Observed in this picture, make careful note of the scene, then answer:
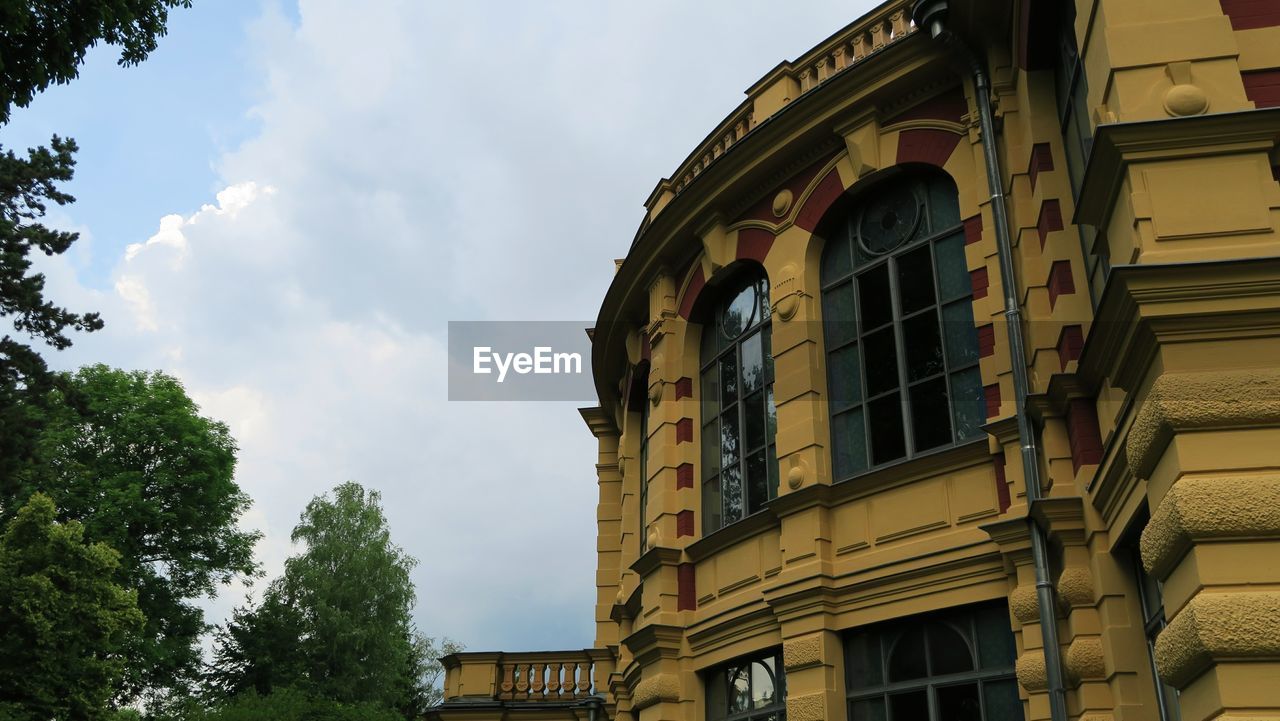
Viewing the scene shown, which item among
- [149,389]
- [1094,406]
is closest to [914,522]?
[1094,406]

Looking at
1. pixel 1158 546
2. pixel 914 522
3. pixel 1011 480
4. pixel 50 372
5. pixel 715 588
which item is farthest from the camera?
pixel 50 372

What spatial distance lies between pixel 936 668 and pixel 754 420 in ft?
13.9

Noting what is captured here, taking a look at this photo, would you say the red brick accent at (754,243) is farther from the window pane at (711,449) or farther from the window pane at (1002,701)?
the window pane at (1002,701)

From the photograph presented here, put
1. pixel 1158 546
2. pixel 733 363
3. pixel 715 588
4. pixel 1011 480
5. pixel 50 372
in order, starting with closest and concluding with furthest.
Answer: pixel 1158 546 → pixel 1011 480 → pixel 715 588 → pixel 733 363 → pixel 50 372

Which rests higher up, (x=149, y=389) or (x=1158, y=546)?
(x=149, y=389)

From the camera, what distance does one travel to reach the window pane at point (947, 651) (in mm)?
9891

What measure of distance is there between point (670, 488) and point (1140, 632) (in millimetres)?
7394

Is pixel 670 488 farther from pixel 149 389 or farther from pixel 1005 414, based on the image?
pixel 149 389

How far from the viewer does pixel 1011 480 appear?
9.47m

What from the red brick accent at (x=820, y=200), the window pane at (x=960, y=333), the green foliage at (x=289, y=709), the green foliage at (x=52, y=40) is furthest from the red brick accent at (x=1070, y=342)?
the green foliage at (x=289, y=709)

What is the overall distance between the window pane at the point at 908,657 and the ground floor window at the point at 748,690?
150cm

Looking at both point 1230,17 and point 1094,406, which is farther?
point 1094,406

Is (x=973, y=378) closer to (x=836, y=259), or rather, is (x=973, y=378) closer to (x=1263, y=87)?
(x=836, y=259)

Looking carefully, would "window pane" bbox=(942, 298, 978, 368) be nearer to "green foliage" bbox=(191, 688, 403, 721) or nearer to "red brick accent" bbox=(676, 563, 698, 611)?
"red brick accent" bbox=(676, 563, 698, 611)
